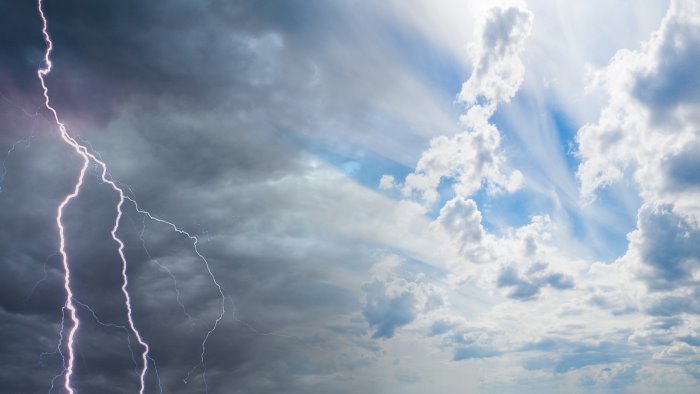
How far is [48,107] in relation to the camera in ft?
152

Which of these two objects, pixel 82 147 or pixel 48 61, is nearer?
pixel 48 61

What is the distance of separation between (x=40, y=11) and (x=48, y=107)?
10.6 meters

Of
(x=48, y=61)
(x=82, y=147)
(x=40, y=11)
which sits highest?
(x=40, y=11)

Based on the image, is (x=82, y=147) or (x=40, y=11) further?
(x=82, y=147)

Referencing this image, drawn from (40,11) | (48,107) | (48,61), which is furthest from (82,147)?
(40,11)

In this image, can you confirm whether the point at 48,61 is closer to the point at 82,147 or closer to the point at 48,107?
the point at 48,107

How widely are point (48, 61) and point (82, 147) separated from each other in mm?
10192

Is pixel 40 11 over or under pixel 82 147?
over

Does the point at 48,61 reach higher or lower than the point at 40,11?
lower

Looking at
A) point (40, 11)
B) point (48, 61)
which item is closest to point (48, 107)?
point (48, 61)

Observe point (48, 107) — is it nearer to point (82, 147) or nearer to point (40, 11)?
point (82, 147)

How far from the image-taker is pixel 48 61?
4503cm

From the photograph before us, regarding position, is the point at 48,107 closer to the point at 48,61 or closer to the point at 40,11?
the point at 48,61

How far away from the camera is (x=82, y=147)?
48.4 meters
